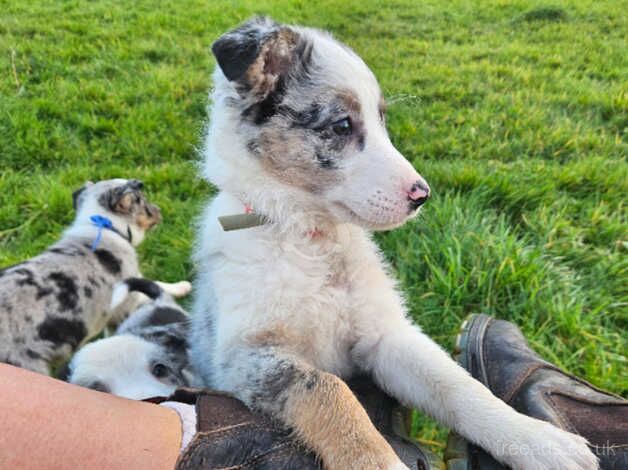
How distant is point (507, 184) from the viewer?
4.48 m

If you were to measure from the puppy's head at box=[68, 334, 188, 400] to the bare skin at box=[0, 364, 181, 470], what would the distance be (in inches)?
30.4

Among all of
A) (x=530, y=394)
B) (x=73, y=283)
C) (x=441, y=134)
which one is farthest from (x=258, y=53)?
(x=441, y=134)

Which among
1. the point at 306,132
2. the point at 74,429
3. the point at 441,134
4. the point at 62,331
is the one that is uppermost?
the point at 306,132

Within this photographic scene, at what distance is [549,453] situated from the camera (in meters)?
2.09

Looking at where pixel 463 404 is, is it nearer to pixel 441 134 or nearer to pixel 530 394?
pixel 530 394

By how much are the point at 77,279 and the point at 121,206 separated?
871 millimetres

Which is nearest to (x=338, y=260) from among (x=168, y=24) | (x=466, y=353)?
(x=466, y=353)

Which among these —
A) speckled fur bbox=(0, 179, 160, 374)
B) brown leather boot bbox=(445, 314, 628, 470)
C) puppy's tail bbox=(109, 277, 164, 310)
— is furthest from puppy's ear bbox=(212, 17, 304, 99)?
speckled fur bbox=(0, 179, 160, 374)

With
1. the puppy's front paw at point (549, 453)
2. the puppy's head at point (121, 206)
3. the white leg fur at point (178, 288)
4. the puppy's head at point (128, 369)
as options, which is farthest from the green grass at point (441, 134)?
the puppy's head at point (128, 369)

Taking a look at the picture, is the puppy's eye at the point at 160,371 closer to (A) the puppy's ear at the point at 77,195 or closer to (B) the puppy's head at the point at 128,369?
(B) the puppy's head at the point at 128,369

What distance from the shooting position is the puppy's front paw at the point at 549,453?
6.80 feet

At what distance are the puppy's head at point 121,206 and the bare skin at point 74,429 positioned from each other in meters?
2.63

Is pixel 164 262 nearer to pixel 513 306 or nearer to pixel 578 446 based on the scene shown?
pixel 513 306

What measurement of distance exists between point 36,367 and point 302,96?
232cm
